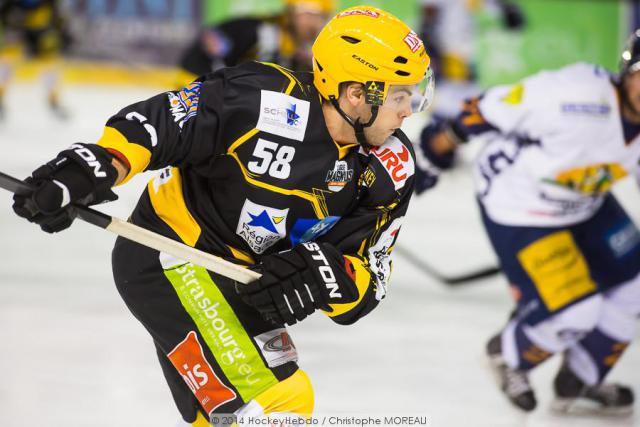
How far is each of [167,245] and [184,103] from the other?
350 mm

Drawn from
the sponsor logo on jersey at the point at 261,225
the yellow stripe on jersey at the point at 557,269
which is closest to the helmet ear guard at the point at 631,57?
the yellow stripe on jersey at the point at 557,269

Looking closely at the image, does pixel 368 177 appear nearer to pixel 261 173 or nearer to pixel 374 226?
pixel 374 226

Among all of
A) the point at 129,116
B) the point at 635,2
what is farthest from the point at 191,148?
the point at 635,2

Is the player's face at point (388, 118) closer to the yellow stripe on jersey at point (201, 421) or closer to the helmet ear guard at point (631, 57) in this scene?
the yellow stripe on jersey at point (201, 421)

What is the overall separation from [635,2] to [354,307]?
951 centimetres

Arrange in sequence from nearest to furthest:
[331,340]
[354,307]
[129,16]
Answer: [354,307]
[331,340]
[129,16]

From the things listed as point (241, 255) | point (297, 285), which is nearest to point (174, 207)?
point (241, 255)

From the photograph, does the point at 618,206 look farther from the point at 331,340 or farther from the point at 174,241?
the point at 174,241

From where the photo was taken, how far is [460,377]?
4285 millimetres

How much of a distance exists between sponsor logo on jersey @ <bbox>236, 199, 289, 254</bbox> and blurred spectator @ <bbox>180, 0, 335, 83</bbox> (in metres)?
3.00

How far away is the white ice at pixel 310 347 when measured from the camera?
3797 millimetres

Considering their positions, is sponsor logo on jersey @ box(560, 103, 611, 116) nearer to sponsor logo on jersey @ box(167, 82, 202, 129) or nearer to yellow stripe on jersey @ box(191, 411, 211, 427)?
sponsor logo on jersey @ box(167, 82, 202, 129)

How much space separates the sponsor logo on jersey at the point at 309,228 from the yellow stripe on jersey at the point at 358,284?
126 mm

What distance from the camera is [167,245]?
7.87ft
